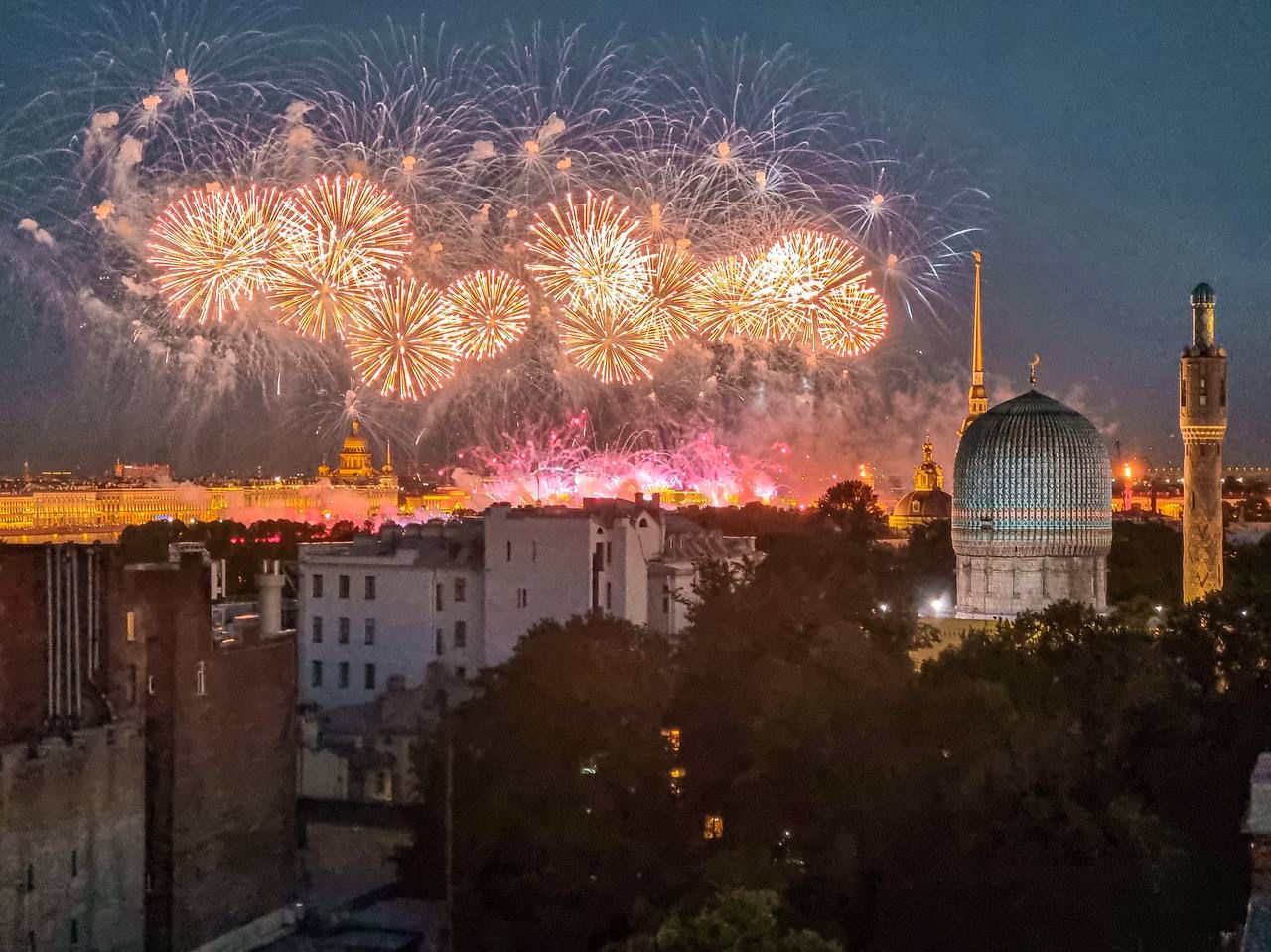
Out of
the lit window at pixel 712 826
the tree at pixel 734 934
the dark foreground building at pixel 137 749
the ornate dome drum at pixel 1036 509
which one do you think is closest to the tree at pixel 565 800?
the lit window at pixel 712 826

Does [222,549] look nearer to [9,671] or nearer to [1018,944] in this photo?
[9,671]

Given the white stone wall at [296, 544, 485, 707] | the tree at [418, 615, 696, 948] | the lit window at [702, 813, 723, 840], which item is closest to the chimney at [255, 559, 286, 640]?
the tree at [418, 615, 696, 948]

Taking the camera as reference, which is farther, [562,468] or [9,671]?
[562,468]

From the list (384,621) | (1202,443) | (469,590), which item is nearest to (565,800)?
(469,590)

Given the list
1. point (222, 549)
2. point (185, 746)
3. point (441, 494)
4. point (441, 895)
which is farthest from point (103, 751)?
point (441, 494)

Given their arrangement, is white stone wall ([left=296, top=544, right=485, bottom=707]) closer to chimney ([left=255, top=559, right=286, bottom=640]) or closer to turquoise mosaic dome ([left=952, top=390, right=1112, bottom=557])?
chimney ([left=255, top=559, right=286, bottom=640])
